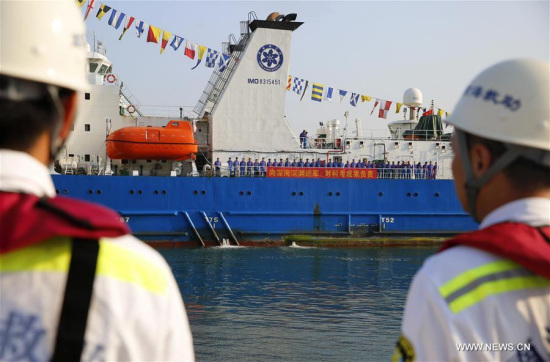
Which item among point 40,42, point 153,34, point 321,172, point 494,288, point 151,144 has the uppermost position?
point 153,34

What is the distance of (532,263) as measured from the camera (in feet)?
4.46

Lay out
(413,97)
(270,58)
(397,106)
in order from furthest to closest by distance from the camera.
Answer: (397,106) → (413,97) → (270,58)

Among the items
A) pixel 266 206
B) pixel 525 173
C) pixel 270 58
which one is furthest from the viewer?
pixel 270 58

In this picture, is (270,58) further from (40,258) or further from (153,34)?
(40,258)

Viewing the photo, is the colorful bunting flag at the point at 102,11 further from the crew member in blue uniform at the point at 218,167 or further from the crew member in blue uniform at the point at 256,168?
the crew member in blue uniform at the point at 256,168

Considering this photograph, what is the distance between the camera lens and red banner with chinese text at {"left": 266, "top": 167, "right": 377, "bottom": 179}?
19578mm

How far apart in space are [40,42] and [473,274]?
3.32 ft

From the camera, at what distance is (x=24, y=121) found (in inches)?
45.9

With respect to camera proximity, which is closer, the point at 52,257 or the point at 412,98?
the point at 52,257

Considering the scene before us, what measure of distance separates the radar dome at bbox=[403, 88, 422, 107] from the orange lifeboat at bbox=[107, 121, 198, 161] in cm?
935

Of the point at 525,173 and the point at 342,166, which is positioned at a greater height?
the point at 342,166

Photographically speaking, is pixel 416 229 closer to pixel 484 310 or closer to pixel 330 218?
pixel 330 218

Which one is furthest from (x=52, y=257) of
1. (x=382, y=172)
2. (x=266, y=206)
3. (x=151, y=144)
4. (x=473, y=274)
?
(x=382, y=172)

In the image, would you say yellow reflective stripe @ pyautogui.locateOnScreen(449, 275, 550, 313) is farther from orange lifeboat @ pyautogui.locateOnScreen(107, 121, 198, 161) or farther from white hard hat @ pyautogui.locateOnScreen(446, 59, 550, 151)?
orange lifeboat @ pyautogui.locateOnScreen(107, 121, 198, 161)
